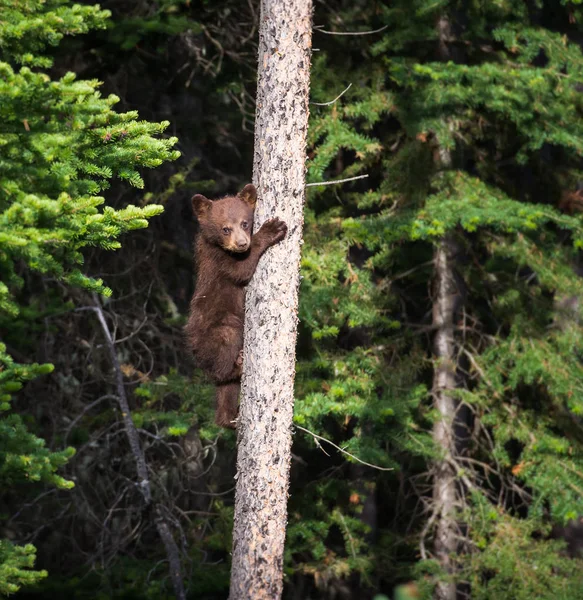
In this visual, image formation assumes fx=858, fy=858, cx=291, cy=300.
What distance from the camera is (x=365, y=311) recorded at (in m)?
8.07

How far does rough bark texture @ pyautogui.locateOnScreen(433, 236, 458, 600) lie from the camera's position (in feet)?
30.9

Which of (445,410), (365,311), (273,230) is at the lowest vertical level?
(445,410)

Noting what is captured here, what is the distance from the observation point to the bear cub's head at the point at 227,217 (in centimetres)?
564

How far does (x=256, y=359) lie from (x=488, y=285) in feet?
18.2

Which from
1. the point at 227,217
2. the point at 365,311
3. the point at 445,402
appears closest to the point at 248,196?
the point at 227,217

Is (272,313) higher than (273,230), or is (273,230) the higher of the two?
(273,230)

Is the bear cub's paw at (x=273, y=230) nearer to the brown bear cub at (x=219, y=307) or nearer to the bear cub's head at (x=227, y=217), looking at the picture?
the bear cub's head at (x=227, y=217)

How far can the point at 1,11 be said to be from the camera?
4.80 metres

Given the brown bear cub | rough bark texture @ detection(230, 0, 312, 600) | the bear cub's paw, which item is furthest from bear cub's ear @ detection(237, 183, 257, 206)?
the bear cub's paw

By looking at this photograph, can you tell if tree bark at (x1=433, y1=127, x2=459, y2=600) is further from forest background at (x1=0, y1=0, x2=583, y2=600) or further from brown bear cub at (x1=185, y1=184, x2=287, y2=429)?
brown bear cub at (x1=185, y1=184, x2=287, y2=429)

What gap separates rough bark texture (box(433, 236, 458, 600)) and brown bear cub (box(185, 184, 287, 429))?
360 cm

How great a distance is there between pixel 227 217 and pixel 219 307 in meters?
0.67

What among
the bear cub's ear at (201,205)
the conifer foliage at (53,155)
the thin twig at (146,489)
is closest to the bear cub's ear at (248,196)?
the bear cub's ear at (201,205)

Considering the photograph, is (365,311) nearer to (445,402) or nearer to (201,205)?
(445,402)
